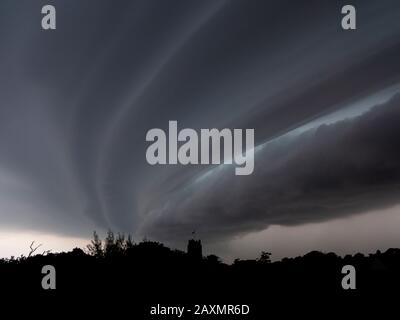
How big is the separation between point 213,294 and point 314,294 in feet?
17.0

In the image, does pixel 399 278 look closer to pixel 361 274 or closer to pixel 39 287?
pixel 361 274

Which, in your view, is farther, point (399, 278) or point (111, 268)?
point (111, 268)

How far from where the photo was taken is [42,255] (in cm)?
2841
